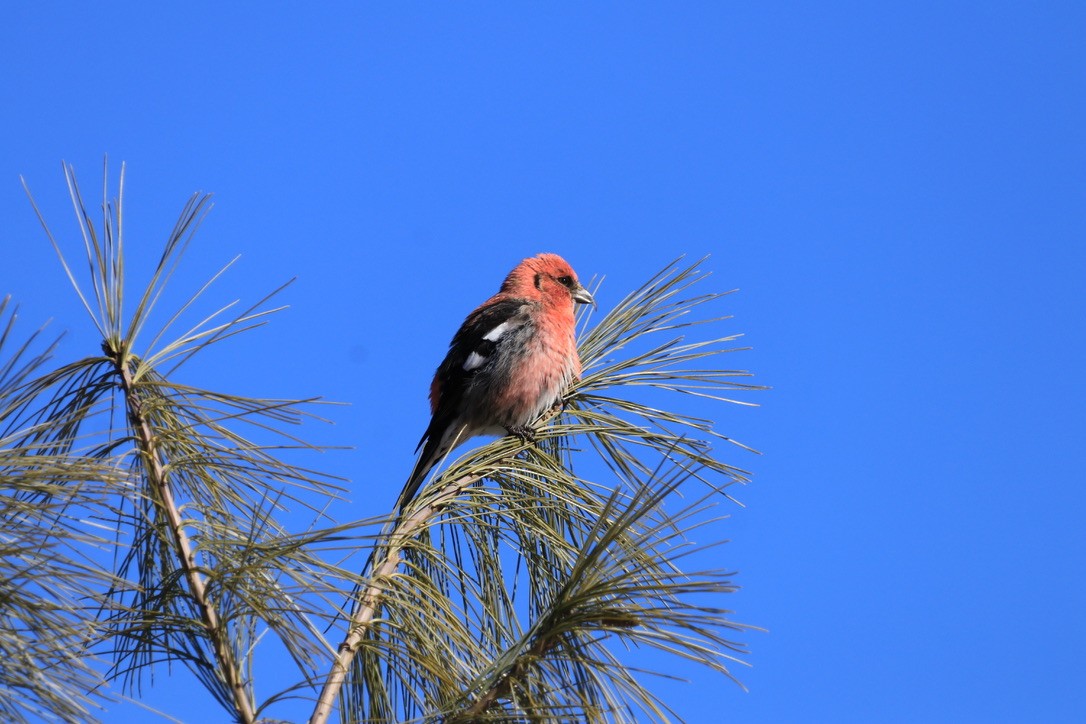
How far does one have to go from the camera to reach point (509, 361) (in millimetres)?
4426

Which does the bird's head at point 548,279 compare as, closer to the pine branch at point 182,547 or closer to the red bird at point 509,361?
the red bird at point 509,361

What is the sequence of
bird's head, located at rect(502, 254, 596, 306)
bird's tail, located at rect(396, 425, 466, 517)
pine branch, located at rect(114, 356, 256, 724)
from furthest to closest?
bird's head, located at rect(502, 254, 596, 306)
bird's tail, located at rect(396, 425, 466, 517)
pine branch, located at rect(114, 356, 256, 724)

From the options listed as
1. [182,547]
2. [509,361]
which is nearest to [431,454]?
[509,361]

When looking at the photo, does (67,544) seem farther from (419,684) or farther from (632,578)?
(632,578)

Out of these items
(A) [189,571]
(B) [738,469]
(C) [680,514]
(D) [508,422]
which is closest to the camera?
(C) [680,514]

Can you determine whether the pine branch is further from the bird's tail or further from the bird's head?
the bird's head

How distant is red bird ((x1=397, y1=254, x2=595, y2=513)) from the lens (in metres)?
4.20

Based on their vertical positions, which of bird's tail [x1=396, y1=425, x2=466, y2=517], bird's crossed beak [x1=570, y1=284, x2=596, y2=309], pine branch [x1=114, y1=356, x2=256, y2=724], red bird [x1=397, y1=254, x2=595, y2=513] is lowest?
pine branch [x1=114, y1=356, x2=256, y2=724]

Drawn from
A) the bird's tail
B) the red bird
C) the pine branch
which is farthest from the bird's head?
the pine branch

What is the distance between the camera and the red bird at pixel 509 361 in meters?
4.20

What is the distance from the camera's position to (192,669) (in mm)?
2146

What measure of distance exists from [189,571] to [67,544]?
241 millimetres

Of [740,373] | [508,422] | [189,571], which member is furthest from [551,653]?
[508,422]

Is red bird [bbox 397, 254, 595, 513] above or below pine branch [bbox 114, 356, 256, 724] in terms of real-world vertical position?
above
